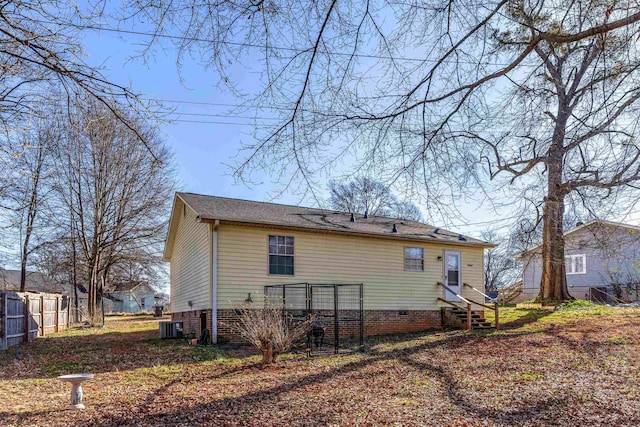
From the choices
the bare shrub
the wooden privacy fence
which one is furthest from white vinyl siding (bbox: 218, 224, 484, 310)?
the wooden privacy fence

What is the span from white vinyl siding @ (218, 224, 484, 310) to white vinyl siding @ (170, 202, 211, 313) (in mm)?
748

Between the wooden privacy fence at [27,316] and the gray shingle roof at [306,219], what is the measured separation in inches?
215

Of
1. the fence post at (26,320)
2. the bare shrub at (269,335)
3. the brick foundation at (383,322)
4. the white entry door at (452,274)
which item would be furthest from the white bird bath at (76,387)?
the white entry door at (452,274)

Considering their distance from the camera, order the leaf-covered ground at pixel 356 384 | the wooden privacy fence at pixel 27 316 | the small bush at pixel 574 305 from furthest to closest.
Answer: the small bush at pixel 574 305, the wooden privacy fence at pixel 27 316, the leaf-covered ground at pixel 356 384

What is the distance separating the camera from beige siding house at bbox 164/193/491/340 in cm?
1283

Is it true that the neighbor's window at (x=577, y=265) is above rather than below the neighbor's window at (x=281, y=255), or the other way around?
below

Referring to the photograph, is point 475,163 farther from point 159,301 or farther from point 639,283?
point 159,301

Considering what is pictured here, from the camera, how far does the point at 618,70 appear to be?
4.64 metres

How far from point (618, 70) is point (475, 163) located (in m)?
1.78

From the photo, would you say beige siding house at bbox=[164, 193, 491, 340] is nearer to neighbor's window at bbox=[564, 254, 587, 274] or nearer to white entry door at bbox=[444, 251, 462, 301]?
white entry door at bbox=[444, 251, 462, 301]

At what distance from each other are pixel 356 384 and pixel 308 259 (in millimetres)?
6870

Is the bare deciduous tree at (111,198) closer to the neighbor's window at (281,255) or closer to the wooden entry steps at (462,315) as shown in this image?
the neighbor's window at (281,255)

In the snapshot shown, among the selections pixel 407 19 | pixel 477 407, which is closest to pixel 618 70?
pixel 407 19

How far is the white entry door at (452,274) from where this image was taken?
55.3 feet
